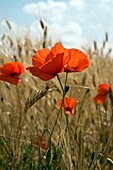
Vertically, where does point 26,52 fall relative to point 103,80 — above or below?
above

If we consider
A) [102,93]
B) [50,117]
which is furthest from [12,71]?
[50,117]

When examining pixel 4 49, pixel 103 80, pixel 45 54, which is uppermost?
pixel 4 49

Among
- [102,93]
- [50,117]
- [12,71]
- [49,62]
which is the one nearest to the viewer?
[49,62]

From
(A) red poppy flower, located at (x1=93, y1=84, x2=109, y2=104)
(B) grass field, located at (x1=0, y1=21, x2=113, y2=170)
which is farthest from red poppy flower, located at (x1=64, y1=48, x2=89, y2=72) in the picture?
(A) red poppy flower, located at (x1=93, y1=84, x2=109, y2=104)

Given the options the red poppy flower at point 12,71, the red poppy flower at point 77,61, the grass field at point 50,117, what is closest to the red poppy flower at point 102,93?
the grass field at point 50,117

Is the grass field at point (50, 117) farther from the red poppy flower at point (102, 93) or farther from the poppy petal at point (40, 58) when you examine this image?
the poppy petal at point (40, 58)

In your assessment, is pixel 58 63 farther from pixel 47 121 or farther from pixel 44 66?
pixel 47 121

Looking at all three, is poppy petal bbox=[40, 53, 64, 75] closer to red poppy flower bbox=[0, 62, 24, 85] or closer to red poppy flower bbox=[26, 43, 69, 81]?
red poppy flower bbox=[26, 43, 69, 81]

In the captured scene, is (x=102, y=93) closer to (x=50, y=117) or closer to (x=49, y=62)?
(x=50, y=117)

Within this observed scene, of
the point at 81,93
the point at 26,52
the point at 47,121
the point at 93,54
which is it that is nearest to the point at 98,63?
the point at 93,54
